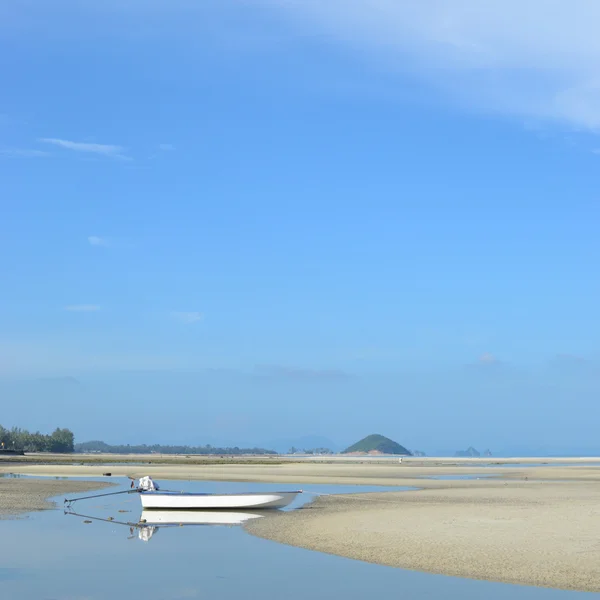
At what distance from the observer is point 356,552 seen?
75.4 feet

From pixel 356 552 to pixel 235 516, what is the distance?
37.9ft

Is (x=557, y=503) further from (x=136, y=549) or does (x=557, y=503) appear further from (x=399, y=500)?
(x=136, y=549)

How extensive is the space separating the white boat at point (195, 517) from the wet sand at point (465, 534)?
125 centimetres

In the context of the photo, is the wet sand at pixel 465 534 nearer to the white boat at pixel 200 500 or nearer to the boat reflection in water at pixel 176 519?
the boat reflection in water at pixel 176 519

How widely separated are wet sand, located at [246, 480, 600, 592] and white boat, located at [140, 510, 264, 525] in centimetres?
125

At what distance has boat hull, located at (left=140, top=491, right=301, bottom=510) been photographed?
112 feet

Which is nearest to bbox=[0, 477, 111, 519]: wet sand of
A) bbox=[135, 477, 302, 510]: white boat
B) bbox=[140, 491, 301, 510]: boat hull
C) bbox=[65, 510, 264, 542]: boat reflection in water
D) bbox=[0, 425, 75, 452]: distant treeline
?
bbox=[65, 510, 264, 542]: boat reflection in water

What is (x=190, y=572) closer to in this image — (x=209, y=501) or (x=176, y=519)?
(x=176, y=519)

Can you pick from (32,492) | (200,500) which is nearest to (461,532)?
(200,500)

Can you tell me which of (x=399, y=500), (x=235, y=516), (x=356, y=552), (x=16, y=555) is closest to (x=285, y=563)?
(x=356, y=552)

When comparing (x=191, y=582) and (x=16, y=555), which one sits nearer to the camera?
(x=191, y=582)

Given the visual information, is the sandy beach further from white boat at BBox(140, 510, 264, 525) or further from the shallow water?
white boat at BBox(140, 510, 264, 525)

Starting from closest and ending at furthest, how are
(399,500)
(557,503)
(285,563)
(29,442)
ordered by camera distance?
(285,563) → (557,503) → (399,500) → (29,442)

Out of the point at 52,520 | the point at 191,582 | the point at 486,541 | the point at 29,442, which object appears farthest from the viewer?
the point at 29,442
